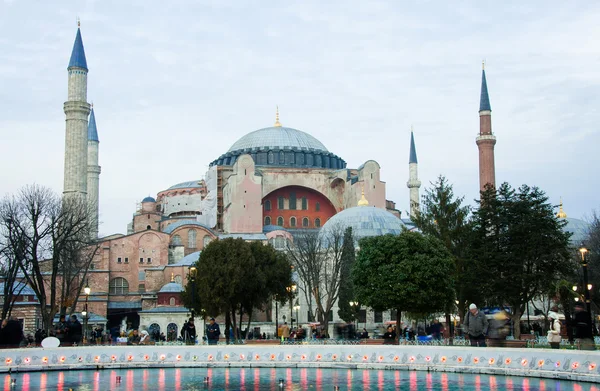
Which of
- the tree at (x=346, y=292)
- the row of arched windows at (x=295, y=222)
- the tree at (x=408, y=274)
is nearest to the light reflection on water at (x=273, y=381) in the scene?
the tree at (x=408, y=274)

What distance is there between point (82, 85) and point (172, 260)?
13.3 meters

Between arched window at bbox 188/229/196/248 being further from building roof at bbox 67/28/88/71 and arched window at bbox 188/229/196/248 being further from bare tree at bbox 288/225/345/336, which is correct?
building roof at bbox 67/28/88/71

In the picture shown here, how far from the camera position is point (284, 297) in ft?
117

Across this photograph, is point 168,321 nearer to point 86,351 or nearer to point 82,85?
point 82,85

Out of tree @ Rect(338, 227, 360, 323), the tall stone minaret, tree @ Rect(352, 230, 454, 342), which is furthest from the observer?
the tall stone minaret

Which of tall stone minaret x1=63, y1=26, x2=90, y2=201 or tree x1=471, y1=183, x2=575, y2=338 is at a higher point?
tall stone minaret x1=63, y1=26, x2=90, y2=201

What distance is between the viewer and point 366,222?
51.1 m

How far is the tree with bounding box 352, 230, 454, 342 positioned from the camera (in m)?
29.5

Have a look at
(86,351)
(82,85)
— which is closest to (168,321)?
(82,85)

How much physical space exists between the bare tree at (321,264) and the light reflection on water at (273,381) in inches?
807

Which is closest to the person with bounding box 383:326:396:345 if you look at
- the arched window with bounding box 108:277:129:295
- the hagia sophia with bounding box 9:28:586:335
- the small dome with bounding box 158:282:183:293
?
the hagia sophia with bounding box 9:28:586:335

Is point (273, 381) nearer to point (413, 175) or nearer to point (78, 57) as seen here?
point (78, 57)

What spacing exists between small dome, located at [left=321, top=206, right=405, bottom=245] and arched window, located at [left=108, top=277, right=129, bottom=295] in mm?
13810

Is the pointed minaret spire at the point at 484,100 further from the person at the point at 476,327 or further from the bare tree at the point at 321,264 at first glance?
the person at the point at 476,327
